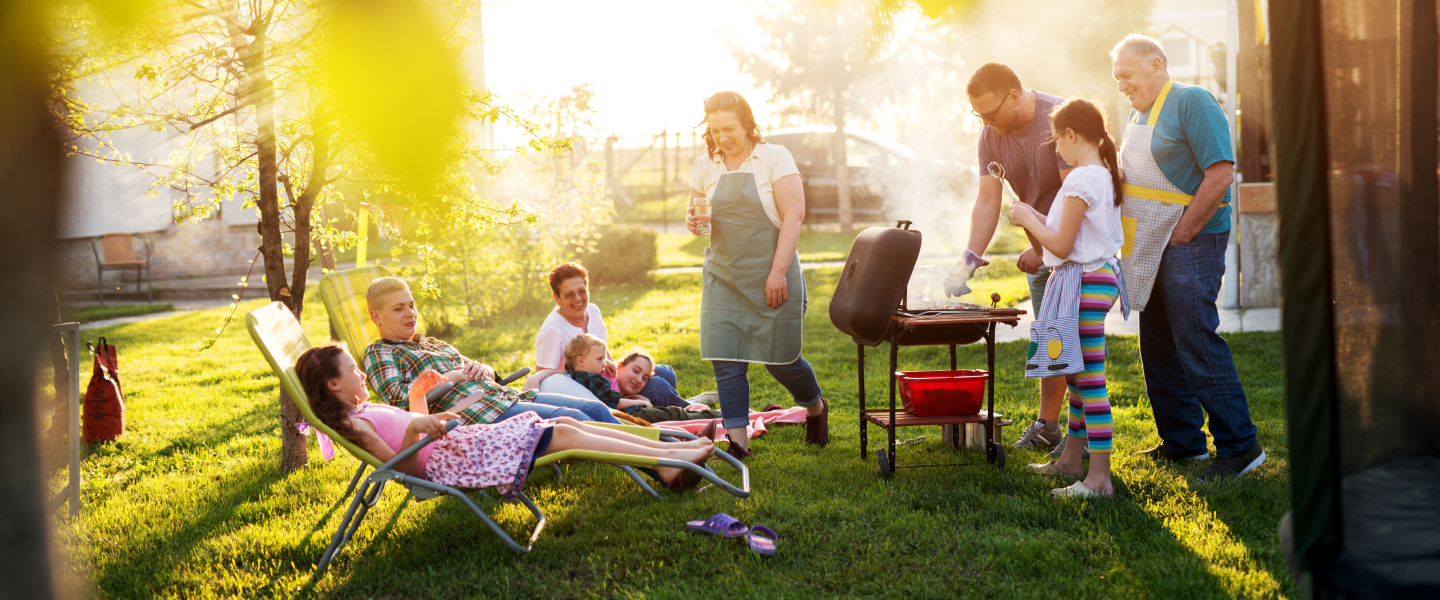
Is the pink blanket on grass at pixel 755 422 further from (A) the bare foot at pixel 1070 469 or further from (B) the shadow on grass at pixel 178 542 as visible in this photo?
(B) the shadow on grass at pixel 178 542

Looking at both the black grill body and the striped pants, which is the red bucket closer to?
the black grill body

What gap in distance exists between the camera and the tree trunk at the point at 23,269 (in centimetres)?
76

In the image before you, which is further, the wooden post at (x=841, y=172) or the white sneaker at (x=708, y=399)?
the wooden post at (x=841, y=172)

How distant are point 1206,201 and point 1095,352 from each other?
0.72 metres

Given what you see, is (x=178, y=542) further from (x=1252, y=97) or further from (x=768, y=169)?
(x=1252, y=97)

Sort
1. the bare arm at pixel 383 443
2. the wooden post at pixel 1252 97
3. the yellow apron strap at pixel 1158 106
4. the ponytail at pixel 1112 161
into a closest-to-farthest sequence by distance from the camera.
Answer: the bare arm at pixel 383 443 < the ponytail at pixel 1112 161 < the yellow apron strap at pixel 1158 106 < the wooden post at pixel 1252 97

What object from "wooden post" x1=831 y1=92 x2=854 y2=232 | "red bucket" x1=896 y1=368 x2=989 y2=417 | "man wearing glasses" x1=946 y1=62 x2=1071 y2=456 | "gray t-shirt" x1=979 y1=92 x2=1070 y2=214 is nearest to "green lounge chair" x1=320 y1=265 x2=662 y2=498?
"red bucket" x1=896 y1=368 x2=989 y2=417

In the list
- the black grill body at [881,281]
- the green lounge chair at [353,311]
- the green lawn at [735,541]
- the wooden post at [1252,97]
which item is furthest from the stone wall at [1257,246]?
the green lounge chair at [353,311]

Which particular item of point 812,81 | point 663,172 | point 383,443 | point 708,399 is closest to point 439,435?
point 383,443

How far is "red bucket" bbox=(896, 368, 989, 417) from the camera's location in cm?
374

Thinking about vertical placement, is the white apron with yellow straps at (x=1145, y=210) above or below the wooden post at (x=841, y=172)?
below

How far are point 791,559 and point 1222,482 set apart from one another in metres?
1.77

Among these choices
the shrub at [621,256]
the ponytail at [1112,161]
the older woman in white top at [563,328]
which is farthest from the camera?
the shrub at [621,256]

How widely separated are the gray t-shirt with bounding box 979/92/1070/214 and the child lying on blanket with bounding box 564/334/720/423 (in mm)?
1988
